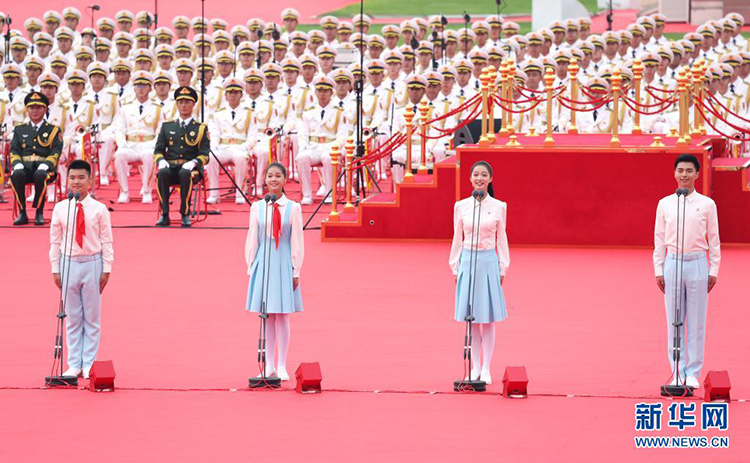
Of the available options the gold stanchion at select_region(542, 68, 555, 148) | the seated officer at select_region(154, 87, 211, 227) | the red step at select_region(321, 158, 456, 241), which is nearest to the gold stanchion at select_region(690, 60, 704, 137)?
the gold stanchion at select_region(542, 68, 555, 148)

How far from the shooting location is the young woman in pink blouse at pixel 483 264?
8.06 m

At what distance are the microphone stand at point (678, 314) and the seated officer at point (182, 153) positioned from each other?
826cm

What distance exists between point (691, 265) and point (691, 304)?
196 mm

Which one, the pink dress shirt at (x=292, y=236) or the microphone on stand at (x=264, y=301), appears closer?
the microphone on stand at (x=264, y=301)

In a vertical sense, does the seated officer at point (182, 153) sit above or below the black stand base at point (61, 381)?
above

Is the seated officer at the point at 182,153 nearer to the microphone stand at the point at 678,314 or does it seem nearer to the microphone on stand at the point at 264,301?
the microphone on stand at the point at 264,301

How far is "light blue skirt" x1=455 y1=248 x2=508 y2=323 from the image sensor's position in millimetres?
8062

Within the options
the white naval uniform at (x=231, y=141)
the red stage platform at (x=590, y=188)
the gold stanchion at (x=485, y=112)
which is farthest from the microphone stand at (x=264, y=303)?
the white naval uniform at (x=231, y=141)

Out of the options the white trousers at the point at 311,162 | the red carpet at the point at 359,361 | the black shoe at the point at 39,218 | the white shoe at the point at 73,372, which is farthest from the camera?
the white trousers at the point at 311,162

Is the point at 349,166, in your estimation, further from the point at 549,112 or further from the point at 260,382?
the point at 260,382

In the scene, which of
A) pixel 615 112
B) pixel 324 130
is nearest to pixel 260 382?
pixel 615 112

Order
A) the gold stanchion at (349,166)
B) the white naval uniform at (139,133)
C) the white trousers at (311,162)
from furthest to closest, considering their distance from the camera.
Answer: the white naval uniform at (139,133), the white trousers at (311,162), the gold stanchion at (349,166)

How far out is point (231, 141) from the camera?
18.1m

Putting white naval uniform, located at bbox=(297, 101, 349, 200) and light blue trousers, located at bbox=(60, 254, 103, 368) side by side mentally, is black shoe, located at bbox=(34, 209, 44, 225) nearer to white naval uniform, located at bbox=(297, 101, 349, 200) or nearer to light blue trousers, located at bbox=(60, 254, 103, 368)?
white naval uniform, located at bbox=(297, 101, 349, 200)
